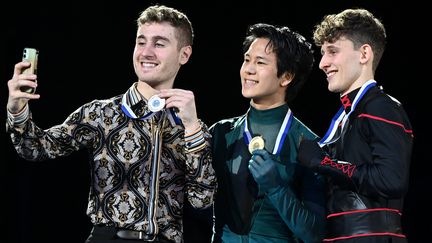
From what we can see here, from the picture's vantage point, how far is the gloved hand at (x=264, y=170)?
98.2 inches

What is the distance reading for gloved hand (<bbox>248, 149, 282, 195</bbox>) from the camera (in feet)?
8.18

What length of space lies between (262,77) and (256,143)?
0.88ft

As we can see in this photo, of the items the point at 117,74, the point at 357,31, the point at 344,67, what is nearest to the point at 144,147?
the point at 344,67

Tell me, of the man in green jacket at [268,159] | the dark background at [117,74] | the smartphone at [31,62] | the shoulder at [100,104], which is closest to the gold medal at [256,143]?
the man in green jacket at [268,159]

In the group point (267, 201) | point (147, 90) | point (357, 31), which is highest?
point (357, 31)

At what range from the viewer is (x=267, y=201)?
268 centimetres

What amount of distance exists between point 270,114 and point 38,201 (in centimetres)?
191

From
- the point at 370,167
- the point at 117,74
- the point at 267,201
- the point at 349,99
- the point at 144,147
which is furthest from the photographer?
the point at 117,74

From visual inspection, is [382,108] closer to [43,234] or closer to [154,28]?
[154,28]

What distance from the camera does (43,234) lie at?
4230mm

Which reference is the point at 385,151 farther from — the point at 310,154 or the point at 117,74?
the point at 117,74

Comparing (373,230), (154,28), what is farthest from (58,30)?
(373,230)

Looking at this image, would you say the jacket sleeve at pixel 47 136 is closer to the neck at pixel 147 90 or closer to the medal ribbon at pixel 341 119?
the neck at pixel 147 90

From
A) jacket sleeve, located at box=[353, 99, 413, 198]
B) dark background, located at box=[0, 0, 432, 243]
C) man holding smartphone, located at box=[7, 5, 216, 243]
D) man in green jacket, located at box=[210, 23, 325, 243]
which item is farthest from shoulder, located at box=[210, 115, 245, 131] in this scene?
dark background, located at box=[0, 0, 432, 243]
